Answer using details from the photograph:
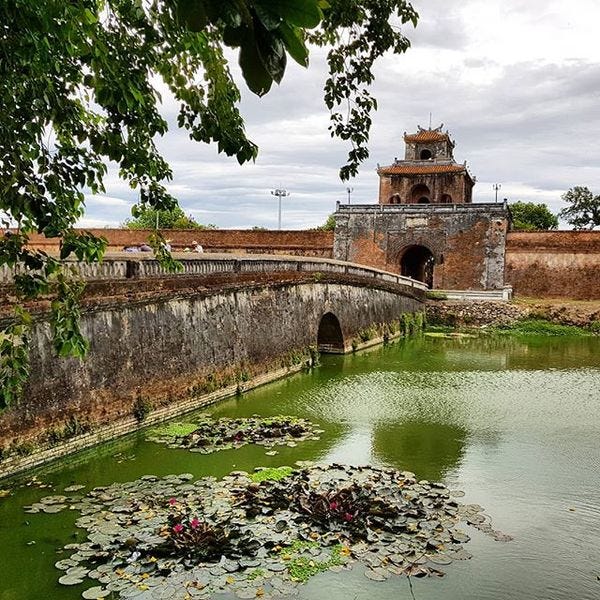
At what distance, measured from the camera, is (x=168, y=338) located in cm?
1022

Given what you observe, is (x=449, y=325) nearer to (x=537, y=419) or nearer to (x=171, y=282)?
(x=537, y=419)

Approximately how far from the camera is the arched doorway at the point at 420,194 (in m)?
32.8

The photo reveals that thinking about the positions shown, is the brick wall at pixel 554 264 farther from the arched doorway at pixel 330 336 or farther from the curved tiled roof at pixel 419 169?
the arched doorway at pixel 330 336

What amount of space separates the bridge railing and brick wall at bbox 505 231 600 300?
11.9 m

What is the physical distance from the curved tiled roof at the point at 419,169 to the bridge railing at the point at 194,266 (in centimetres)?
1479

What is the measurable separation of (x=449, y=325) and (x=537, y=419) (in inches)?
558

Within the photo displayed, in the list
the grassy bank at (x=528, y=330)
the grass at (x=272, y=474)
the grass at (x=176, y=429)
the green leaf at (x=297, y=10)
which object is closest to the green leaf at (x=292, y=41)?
the green leaf at (x=297, y=10)

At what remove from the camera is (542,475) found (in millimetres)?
7922

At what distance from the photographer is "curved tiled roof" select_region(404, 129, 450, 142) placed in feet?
108

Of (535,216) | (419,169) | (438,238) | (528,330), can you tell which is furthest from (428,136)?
(535,216)

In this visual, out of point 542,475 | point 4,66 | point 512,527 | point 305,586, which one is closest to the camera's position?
point 4,66

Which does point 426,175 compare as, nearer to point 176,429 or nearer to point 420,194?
point 420,194

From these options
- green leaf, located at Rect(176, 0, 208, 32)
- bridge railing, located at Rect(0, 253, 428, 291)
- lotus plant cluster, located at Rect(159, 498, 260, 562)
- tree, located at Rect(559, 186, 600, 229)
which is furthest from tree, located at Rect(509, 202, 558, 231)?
green leaf, located at Rect(176, 0, 208, 32)

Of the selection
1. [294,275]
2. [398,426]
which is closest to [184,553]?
[398,426]
